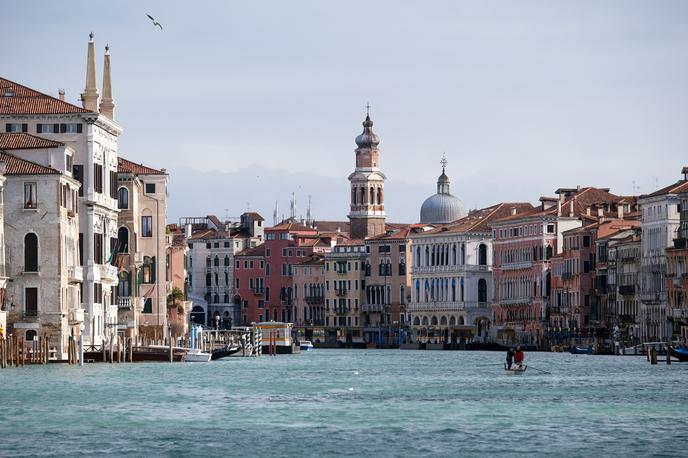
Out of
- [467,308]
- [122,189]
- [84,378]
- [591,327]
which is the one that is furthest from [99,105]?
[467,308]

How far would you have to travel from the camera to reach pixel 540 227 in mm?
141875

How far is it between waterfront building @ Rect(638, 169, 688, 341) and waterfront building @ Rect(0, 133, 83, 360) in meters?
46.0

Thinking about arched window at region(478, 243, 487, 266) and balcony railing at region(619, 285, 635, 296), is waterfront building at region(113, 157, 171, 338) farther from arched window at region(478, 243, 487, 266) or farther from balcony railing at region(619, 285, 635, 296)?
arched window at region(478, 243, 487, 266)

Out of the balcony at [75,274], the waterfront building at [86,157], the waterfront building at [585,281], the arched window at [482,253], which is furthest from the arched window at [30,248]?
the arched window at [482,253]

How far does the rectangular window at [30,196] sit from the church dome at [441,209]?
102m

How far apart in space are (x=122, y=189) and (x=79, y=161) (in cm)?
925

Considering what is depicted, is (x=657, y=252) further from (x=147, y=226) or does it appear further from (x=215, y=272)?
(x=215, y=272)

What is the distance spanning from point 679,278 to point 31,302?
46.2 m

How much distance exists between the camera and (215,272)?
180875 millimetres

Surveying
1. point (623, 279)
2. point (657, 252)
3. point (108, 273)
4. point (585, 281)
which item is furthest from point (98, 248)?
point (585, 281)

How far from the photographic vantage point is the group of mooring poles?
6675cm

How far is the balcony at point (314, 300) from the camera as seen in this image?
565 ft

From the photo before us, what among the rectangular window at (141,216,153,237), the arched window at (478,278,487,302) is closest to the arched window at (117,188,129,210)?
the rectangular window at (141,216,153,237)

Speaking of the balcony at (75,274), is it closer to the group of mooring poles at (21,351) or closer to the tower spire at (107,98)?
the group of mooring poles at (21,351)
